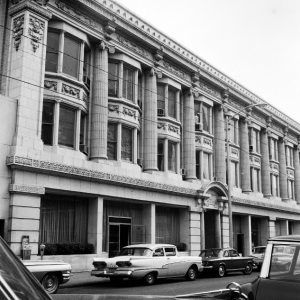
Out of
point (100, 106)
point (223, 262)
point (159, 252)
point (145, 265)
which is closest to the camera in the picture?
point (145, 265)

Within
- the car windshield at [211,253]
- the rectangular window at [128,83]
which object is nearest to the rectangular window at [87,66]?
the rectangular window at [128,83]

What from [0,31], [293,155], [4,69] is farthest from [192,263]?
[293,155]

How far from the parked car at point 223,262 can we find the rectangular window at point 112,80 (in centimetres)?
1033

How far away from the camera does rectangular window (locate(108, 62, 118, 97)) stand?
2658 centimetres

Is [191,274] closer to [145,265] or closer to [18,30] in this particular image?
[145,265]

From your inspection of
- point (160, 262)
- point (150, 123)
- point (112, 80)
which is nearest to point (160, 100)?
point (150, 123)

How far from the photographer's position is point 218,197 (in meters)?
33.9

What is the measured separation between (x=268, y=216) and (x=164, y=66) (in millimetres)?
19554

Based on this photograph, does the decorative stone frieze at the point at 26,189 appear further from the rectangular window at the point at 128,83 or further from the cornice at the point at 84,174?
the rectangular window at the point at 128,83

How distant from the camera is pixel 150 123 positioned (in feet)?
94.5

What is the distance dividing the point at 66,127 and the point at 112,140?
11.9 ft

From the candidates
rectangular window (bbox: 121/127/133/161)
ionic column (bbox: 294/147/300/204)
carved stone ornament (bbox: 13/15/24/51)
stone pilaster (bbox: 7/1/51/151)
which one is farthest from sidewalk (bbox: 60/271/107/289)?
ionic column (bbox: 294/147/300/204)

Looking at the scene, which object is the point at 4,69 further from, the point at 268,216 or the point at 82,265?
the point at 268,216

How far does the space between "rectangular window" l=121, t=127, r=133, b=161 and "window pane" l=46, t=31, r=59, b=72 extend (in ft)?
19.6
